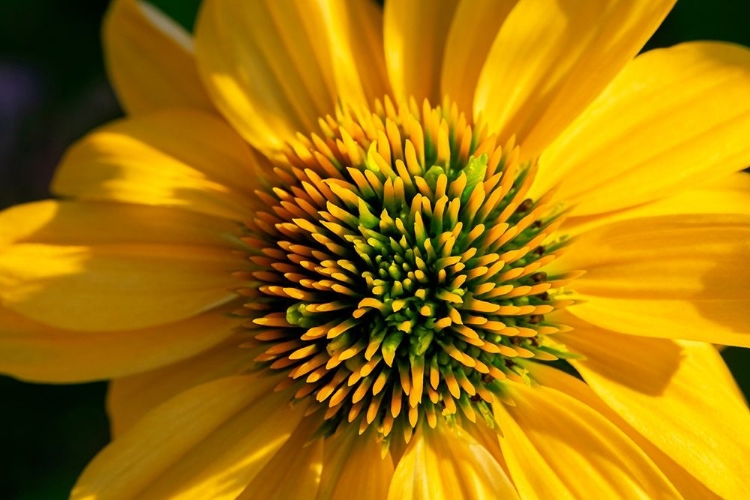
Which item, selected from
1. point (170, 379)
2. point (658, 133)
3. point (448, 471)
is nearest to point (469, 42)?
point (658, 133)

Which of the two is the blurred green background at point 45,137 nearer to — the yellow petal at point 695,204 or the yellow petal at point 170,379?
the yellow petal at point 170,379

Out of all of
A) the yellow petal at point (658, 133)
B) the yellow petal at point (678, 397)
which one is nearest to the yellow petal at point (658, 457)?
the yellow petal at point (678, 397)

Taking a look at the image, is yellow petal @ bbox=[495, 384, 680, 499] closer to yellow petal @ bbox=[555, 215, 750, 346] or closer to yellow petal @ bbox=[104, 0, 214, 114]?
yellow petal @ bbox=[555, 215, 750, 346]

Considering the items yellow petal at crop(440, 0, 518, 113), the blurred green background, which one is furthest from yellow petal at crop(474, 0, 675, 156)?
the blurred green background

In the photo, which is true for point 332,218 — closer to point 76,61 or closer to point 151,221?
point 151,221

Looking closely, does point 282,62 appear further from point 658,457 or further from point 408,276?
point 658,457
